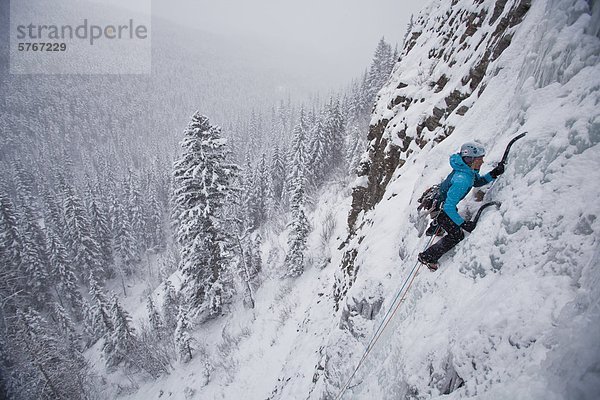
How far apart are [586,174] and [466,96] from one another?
5.59 meters

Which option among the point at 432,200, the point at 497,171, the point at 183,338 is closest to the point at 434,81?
Answer: the point at 432,200

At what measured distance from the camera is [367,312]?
6.93 metres

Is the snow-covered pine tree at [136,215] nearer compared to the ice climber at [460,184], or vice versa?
the ice climber at [460,184]

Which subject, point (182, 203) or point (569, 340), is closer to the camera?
point (569, 340)

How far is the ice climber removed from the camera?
164 inches

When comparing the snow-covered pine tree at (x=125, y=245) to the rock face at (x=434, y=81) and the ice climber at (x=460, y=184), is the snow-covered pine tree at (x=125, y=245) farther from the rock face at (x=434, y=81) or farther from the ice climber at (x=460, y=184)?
the ice climber at (x=460, y=184)

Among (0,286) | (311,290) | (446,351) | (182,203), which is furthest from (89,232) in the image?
(446,351)

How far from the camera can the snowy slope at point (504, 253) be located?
2.54m

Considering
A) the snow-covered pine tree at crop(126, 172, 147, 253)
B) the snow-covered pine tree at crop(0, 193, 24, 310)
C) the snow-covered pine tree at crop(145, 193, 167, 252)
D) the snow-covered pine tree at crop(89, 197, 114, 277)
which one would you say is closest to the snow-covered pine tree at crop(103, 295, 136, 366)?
the snow-covered pine tree at crop(0, 193, 24, 310)

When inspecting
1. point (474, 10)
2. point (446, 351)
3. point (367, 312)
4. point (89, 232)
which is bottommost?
point (89, 232)

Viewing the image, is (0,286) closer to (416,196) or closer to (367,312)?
(367,312)

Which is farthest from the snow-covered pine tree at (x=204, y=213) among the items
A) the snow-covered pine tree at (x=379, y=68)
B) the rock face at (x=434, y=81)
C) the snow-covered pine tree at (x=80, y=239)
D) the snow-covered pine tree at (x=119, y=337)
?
the snow-covered pine tree at (x=379, y=68)

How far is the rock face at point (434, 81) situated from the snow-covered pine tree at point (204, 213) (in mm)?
7826

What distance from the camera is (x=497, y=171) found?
163 inches
